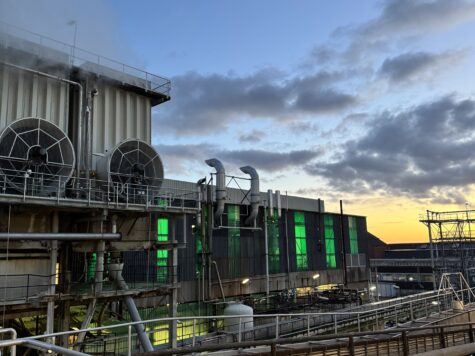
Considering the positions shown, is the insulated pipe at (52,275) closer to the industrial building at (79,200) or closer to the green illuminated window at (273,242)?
the industrial building at (79,200)

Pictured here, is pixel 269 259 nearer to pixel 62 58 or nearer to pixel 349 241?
pixel 349 241

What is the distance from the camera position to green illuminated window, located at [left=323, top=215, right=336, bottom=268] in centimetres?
4338

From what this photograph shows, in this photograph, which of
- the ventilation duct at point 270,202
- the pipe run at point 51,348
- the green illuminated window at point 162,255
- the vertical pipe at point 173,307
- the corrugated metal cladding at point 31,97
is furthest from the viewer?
the ventilation duct at point 270,202

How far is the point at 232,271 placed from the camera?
33.0 meters

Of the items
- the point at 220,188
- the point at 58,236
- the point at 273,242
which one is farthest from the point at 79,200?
the point at 273,242

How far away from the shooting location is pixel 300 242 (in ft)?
132

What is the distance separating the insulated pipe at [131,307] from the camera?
1695 cm

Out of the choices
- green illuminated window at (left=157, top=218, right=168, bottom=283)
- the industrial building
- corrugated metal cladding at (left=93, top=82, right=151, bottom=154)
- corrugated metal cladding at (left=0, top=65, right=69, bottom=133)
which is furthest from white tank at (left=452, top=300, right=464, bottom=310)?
corrugated metal cladding at (left=0, top=65, right=69, bottom=133)

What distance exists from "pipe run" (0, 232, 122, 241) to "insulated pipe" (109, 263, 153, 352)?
4.97 feet

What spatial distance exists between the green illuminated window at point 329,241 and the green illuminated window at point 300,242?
366cm

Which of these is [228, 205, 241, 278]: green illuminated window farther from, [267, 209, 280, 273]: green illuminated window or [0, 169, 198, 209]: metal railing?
[0, 169, 198, 209]: metal railing

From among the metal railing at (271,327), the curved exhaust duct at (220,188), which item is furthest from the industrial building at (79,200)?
the curved exhaust duct at (220,188)

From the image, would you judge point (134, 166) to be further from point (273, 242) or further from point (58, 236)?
point (273, 242)

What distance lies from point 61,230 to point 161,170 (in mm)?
5397
